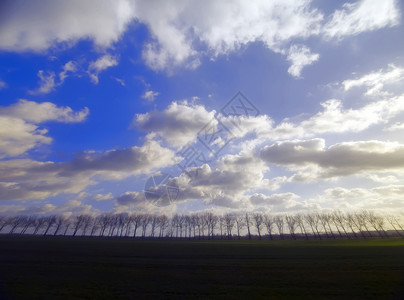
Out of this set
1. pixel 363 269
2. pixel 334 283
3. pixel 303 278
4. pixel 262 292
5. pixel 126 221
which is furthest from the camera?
pixel 126 221

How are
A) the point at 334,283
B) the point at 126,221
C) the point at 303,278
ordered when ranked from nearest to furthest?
the point at 334,283
the point at 303,278
the point at 126,221

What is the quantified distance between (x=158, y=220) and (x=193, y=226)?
89.9ft

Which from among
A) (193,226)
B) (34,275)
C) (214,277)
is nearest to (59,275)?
(34,275)

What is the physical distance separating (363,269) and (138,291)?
24.0m

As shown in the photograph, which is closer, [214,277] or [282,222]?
[214,277]

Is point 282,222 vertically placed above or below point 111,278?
above

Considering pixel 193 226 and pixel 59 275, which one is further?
pixel 193 226

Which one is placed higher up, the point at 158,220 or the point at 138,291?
the point at 158,220

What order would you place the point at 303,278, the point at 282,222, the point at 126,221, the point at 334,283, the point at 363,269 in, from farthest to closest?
the point at 126,221 → the point at 282,222 → the point at 363,269 → the point at 303,278 → the point at 334,283

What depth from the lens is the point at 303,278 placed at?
62.4 feet

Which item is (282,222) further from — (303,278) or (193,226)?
(303,278)

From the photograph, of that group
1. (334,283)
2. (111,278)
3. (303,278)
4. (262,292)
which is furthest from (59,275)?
(334,283)

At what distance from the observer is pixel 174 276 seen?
2008cm

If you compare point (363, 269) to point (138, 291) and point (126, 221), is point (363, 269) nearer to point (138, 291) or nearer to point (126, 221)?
point (138, 291)
